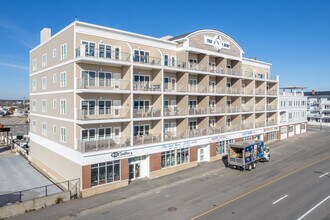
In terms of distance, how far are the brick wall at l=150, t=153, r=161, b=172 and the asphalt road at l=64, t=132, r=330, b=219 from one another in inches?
148

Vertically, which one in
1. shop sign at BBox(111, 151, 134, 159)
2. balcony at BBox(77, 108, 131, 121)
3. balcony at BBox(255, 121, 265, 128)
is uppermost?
balcony at BBox(77, 108, 131, 121)

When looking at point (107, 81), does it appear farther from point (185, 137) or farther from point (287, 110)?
point (287, 110)

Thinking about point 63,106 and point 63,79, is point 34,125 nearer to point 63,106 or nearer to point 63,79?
point 63,106

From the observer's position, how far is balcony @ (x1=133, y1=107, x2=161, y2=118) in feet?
88.1

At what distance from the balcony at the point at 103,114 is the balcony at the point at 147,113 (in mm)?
1166

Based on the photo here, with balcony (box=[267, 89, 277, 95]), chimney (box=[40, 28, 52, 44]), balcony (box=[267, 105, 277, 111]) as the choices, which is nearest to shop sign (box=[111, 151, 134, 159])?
Result: chimney (box=[40, 28, 52, 44])

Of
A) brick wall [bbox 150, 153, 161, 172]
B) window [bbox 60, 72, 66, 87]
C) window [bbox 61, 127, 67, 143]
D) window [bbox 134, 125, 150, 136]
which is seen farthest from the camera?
window [bbox 134, 125, 150, 136]

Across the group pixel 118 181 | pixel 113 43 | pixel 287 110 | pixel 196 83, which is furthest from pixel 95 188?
pixel 287 110

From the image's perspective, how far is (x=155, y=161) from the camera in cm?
2769

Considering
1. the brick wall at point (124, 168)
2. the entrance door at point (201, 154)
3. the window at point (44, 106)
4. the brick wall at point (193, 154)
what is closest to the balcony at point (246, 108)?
the entrance door at point (201, 154)

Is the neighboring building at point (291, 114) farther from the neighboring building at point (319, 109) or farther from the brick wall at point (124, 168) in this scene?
the brick wall at point (124, 168)

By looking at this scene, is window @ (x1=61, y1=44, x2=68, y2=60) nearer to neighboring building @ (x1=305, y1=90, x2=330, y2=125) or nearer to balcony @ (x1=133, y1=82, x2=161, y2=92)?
balcony @ (x1=133, y1=82, x2=161, y2=92)

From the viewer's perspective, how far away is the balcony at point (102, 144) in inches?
897

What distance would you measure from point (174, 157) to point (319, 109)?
74.2 meters
